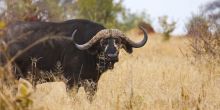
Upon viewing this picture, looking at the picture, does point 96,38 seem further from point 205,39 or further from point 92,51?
point 205,39

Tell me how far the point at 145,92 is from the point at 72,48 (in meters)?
1.81

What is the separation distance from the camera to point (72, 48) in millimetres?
10508

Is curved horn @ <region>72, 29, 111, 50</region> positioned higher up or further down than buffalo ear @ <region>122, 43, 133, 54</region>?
higher up

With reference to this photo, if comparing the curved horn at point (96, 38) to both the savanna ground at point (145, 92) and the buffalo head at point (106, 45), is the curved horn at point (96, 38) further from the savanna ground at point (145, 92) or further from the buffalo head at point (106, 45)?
the savanna ground at point (145, 92)

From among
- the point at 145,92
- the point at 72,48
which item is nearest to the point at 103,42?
the point at 72,48

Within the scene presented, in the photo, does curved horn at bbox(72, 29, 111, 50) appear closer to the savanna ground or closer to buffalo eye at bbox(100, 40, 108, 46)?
buffalo eye at bbox(100, 40, 108, 46)

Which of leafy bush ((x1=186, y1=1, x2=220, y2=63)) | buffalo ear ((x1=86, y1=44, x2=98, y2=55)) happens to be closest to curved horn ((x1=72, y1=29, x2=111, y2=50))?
buffalo ear ((x1=86, y1=44, x2=98, y2=55))

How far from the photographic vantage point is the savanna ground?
24.6ft

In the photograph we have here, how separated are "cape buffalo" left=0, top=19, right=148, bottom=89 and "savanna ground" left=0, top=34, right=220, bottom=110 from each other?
32 centimetres

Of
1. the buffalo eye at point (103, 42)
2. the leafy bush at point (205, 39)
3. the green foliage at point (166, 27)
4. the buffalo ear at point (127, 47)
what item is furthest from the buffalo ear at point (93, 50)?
the green foliage at point (166, 27)

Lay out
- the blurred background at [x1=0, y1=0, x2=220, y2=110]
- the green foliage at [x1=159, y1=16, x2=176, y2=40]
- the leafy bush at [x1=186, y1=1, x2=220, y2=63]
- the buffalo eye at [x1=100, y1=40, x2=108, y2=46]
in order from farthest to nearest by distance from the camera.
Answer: the green foliage at [x1=159, y1=16, x2=176, y2=40], the leafy bush at [x1=186, y1=1, x2=220, y2=63], the buffalo eye at [x1=100, y1=40, x2=108, y2=46], the blurred background at [x1=0, y1=0, x2=220, y2=110]

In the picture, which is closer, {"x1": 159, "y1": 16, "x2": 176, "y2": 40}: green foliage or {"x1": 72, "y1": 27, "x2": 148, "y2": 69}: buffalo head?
{"x1": 72, "y1": 27, "x2": 148, "y2": 69}: buffalo head

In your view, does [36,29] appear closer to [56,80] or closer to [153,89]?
[56,80]

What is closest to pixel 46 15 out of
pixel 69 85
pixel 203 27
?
pixel 203 27
